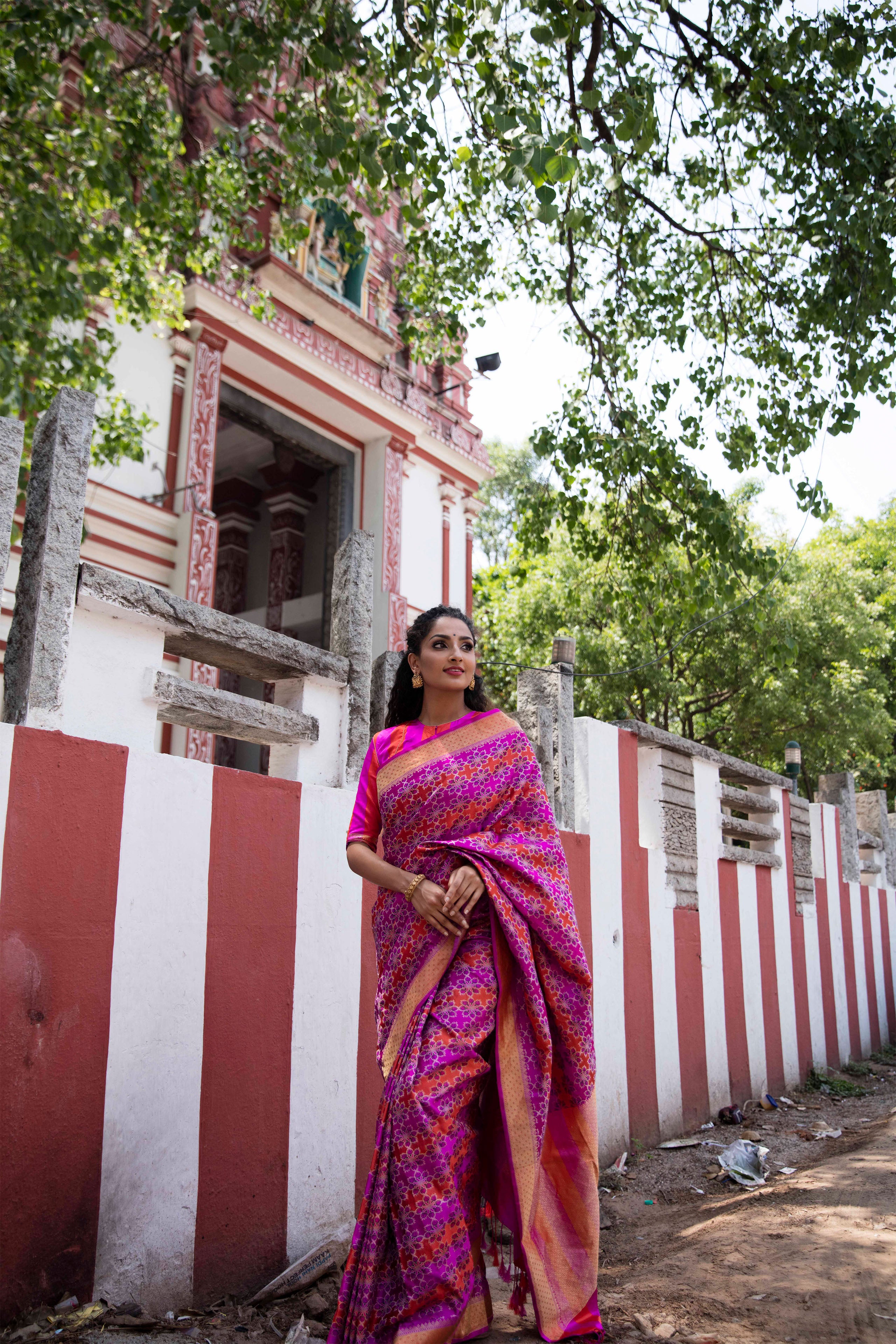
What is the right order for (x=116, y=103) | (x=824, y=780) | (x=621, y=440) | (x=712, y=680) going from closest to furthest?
(x=621, y=440), (x=116, y=103), (x=824, y=780), (x=712, y=680)

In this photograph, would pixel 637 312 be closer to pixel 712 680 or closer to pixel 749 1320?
pixel 749 1320

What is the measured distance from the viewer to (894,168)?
5.00 m

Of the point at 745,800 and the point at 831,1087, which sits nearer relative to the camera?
the point at 745,800

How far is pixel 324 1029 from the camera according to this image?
3416 millimetres

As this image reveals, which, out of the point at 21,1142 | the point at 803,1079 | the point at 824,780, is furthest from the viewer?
the point at 824,780

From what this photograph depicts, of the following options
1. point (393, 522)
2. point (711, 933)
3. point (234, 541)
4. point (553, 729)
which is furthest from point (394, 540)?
point (553, 729)

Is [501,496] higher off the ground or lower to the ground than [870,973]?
higher

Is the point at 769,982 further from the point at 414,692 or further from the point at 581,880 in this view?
the point at 414,692

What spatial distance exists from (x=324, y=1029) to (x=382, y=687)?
4.57 ft

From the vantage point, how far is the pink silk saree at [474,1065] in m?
2.22

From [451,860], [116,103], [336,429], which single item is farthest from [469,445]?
[451,860]

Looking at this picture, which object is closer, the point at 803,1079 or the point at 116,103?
the point at 116,103

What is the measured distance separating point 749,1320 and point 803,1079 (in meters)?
5.51

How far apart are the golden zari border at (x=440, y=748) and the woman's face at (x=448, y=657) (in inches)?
5.3
